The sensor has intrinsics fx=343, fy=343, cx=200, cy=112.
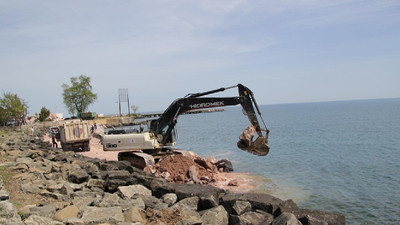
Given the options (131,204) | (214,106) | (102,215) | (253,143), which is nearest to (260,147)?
(253,143)

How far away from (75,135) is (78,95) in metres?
69.9

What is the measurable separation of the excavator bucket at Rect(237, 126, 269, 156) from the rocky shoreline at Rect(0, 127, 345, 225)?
16.4 ft

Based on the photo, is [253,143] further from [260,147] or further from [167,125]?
[167,125]

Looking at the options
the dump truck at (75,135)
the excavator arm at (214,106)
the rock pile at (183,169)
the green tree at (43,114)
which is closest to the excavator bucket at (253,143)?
the excavator arm at (214,106)

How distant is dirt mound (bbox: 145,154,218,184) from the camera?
52.0 feet

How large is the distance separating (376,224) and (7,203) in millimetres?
9684

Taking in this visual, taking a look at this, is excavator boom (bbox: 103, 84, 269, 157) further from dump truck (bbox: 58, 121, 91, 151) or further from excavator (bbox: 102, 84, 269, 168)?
dump truck (bbox: 58, 121, 91, 151)

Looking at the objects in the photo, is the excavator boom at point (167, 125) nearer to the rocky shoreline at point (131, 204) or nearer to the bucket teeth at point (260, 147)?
the bucket teeth at point (260, 147)

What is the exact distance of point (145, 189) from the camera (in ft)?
32.9

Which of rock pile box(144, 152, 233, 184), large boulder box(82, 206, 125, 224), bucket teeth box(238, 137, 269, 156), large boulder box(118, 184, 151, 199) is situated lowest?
rock pile box(144, 152, 233, 184)

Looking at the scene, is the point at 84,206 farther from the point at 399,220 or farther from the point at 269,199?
the point at 399,220

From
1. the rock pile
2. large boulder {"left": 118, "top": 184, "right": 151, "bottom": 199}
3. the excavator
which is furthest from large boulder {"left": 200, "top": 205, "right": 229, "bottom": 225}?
the excavator

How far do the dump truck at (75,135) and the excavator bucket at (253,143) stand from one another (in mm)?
15873

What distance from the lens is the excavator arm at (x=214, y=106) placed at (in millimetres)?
14586
